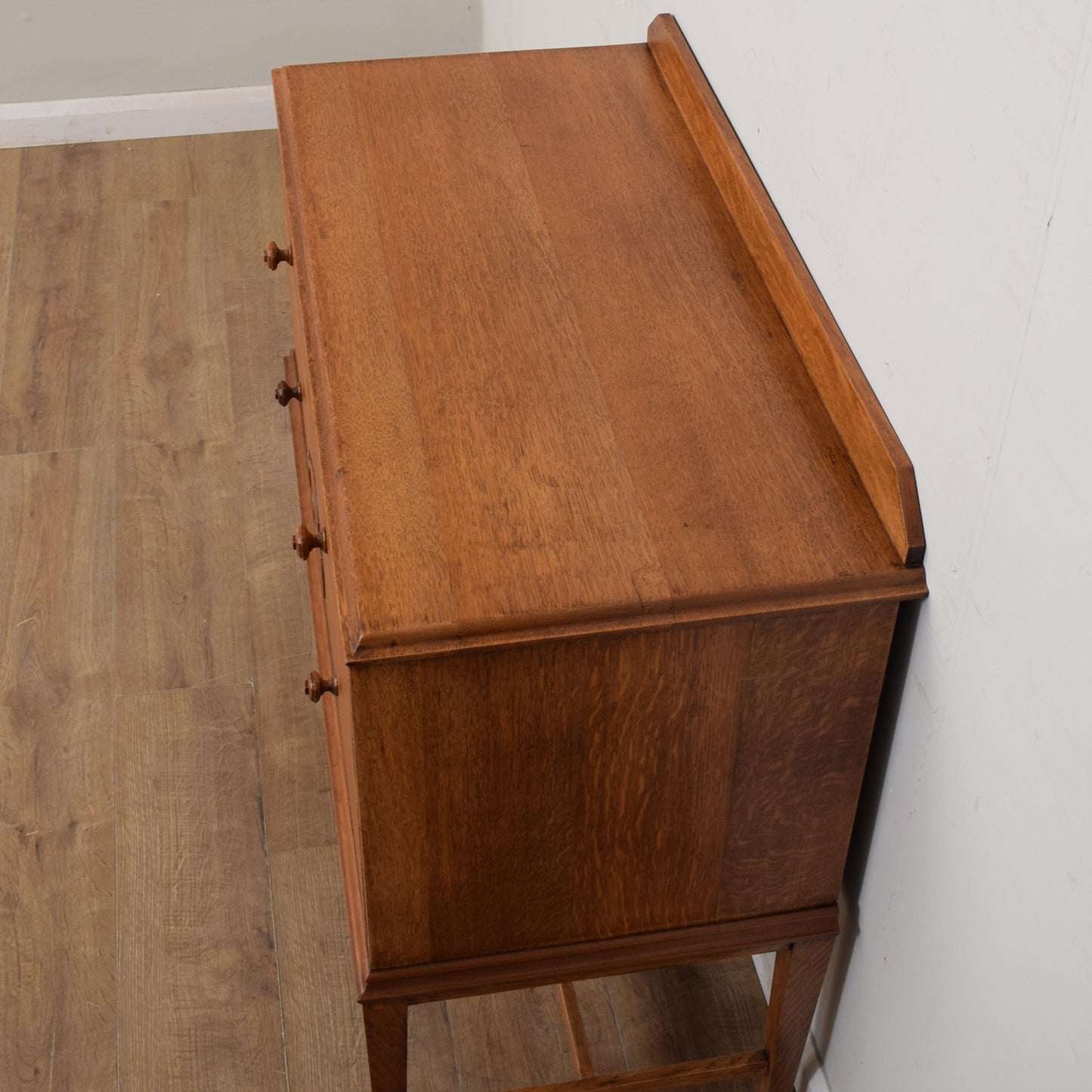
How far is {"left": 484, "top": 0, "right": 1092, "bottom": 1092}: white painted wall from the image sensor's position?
754mm

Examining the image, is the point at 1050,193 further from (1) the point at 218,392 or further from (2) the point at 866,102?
(1) the point at 218,392

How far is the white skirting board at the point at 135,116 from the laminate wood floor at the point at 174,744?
16.7 inches

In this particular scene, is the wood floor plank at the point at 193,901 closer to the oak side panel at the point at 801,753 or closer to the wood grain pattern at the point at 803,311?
the oak side panel at the point at 801,753

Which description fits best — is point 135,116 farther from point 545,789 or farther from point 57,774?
point 545,789

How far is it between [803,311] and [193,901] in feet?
3.53

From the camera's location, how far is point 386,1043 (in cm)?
119

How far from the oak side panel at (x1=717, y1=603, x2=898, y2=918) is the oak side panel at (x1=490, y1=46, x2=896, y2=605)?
61mm

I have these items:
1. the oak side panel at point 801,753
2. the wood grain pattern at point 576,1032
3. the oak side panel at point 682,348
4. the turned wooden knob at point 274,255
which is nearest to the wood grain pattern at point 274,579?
the wood grain pattern at point 576,1032

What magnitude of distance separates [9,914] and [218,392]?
1.10 m

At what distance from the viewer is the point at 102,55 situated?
3.06 meters

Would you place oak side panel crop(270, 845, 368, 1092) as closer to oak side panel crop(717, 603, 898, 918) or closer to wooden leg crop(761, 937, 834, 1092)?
wooden leg crop(761, 937, 834, 1092)

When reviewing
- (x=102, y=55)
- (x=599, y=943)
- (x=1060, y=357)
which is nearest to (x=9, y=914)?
(x=599, y=943)

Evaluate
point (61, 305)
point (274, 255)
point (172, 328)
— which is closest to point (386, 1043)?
point (274, 255)

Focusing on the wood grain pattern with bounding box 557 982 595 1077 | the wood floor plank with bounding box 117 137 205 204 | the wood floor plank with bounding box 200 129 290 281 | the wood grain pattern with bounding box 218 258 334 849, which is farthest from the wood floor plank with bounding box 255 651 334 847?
the wood floor plank with bounding box 117 137 205 204
